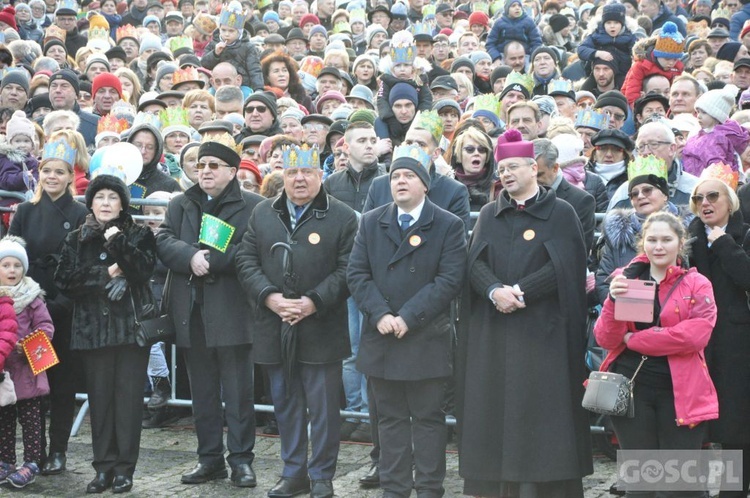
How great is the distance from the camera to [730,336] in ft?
24.7

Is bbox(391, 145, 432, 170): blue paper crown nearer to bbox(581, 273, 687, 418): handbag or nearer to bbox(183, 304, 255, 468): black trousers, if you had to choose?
bbox(183, 304, 255, 468): black trousers

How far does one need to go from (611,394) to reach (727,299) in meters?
1.11

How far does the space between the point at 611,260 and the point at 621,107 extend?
4.50m

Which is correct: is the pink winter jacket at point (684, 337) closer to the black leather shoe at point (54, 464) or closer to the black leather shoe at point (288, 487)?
the black leather shoe at point (288, 487)

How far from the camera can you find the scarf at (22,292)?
845 cm

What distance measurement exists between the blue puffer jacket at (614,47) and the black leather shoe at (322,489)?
8.84 m

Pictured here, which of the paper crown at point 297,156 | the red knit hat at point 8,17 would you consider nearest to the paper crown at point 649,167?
the paper crown at point 297,156

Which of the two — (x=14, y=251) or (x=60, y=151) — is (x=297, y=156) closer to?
(x=60, y=151)

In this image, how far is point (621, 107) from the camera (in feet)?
40.2


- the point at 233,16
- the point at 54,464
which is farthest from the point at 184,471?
the point at 233,16

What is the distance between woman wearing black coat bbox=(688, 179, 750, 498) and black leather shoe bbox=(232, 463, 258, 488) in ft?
9.76

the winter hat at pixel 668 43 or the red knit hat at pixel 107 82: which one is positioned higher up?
the winter hat at pixel 668 43

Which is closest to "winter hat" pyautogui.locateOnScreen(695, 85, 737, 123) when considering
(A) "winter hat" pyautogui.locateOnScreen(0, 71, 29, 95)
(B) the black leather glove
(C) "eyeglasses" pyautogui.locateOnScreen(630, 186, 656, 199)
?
(C) "eyeglasses" pyautogui.locateOnScreen(630, 186, 656, 199)

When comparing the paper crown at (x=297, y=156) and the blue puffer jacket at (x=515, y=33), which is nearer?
the paper crown at (x=297, y=156)
